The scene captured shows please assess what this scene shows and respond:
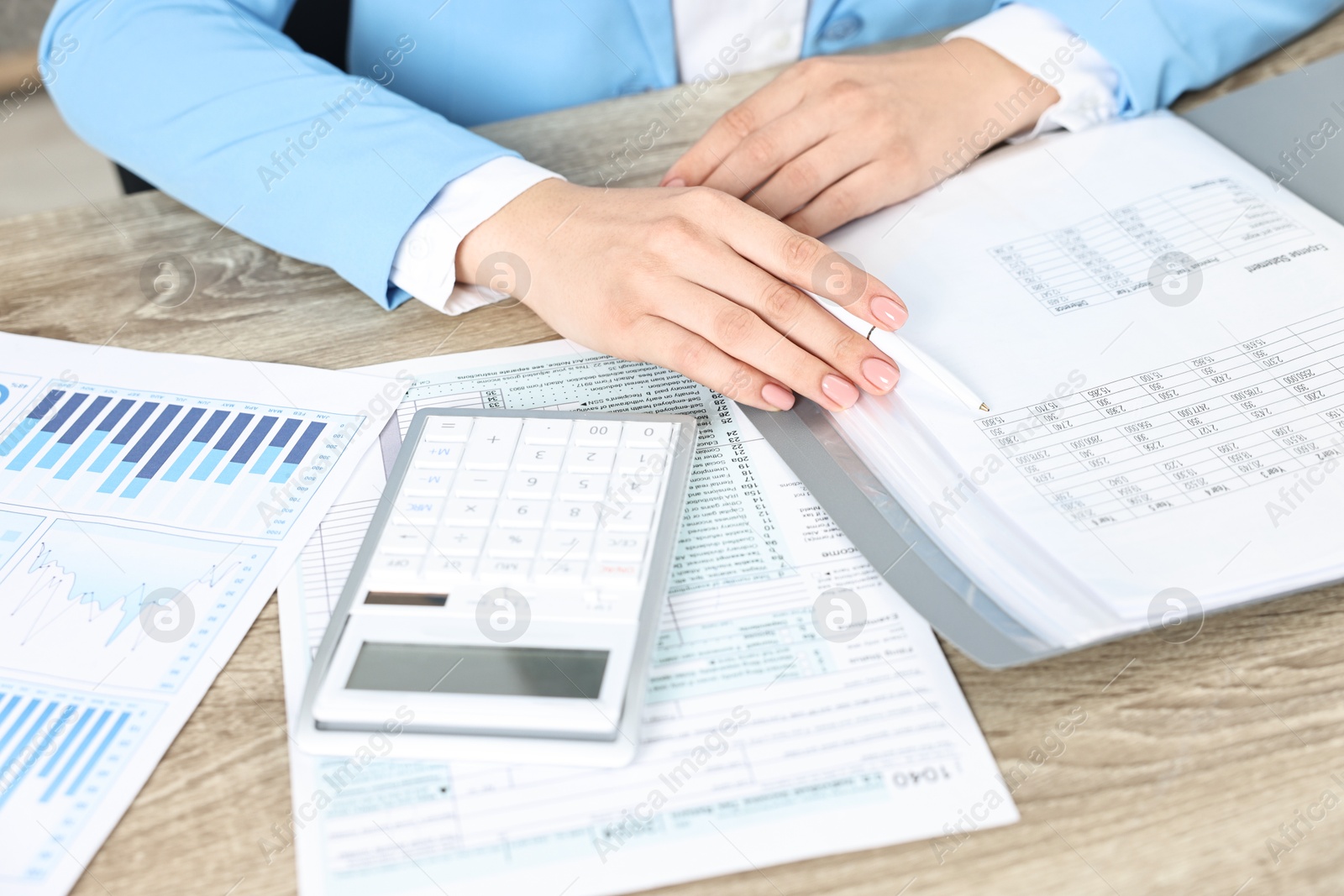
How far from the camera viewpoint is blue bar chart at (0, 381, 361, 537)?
0.58m

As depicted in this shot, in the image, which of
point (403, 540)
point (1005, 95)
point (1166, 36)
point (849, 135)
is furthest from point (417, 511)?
point (1166, 36)

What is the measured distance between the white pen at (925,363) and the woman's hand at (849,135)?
0.63ft

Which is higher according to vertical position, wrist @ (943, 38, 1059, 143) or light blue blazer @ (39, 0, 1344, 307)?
wrist @ (943, 38, 1059, 143)

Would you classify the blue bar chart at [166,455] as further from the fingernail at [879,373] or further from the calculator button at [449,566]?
the fingernail at [879,373]

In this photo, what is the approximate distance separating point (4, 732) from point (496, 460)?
27 centimetres

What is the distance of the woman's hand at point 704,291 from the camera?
605 millimetres

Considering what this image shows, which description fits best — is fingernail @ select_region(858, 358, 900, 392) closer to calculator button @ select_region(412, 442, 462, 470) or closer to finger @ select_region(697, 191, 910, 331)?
finger @ select_region(697, 191, 910, 331)

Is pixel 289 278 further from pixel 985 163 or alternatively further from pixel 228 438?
pixel 985 163

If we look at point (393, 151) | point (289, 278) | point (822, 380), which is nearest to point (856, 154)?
point (822, 380)

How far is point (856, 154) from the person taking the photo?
759 mm

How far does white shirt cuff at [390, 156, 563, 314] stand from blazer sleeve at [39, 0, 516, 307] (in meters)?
0.01

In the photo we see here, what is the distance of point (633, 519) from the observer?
513 mm

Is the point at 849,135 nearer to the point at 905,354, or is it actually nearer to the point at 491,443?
the point at 905,354

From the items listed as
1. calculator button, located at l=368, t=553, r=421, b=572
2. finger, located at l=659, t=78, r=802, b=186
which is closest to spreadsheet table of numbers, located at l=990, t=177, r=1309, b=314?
finger, located at l=659, t=78, r=802, b=186
